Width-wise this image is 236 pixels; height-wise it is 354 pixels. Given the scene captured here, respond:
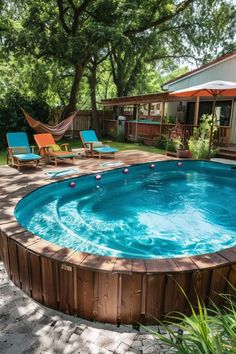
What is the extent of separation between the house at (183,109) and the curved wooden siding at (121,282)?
31.4 feet

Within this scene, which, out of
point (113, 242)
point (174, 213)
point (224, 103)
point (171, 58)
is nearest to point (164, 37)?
point (171, 58)

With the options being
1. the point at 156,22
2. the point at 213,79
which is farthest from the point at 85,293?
the point at 156,22

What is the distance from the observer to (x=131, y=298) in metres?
2.52

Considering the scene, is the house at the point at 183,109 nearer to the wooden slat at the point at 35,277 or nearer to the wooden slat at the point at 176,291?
the wooden slat at the point at 176,291

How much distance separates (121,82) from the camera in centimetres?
1972

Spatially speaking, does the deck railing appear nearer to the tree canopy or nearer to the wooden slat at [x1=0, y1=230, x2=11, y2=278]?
the tree canopy

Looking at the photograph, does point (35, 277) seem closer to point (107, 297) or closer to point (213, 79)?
point (107, 297)

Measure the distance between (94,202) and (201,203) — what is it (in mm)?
2616

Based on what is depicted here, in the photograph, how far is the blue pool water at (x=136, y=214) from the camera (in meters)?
4.55

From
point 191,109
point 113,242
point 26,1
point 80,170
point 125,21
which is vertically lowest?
point 113,242

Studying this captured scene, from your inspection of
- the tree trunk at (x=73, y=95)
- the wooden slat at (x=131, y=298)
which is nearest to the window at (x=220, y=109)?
the tree trunk at (x=73, y=95)

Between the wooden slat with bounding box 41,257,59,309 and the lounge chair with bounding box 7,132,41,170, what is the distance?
17.0ft

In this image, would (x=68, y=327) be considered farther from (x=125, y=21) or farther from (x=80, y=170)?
(x=125, y=21)

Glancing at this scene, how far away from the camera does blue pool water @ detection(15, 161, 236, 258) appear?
14.9ft
